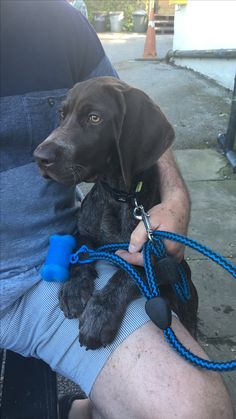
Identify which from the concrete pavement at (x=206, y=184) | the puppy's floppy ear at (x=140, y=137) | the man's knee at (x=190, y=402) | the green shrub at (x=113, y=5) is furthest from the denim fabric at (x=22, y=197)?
the green shrub at (x=113, y=5)

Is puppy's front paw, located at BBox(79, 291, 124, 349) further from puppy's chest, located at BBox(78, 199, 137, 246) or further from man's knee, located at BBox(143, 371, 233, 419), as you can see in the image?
puppy's chest, located at BBox(78, 199, 137, 246)

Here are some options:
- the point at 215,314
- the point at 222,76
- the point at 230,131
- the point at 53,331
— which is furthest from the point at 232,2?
the point at 53,331

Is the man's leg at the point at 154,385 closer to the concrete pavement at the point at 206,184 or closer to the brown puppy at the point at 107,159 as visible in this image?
the brown puppy at the point at 107,159

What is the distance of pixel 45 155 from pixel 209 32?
888 cm

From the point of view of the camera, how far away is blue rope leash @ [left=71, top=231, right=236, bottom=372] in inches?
63.2

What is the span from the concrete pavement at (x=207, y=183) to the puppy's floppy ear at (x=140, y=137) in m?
1.34

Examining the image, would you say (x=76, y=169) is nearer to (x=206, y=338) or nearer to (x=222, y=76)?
(x=206, y=338)

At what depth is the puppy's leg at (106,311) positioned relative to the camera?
1741 mm

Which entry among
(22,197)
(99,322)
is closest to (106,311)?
(99,322)

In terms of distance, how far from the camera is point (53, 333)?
186cm

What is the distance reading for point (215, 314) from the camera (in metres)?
3.05

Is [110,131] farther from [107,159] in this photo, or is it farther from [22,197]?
[22,197]

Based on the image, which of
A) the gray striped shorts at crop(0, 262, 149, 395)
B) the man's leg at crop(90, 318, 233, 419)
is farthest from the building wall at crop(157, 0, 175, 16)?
the man's leg at crop(90, 318, 233, 419)

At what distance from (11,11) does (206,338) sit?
204 cm
